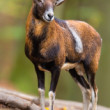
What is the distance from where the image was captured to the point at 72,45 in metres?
7.20

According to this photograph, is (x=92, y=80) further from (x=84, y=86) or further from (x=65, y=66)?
(x=65, y=66)

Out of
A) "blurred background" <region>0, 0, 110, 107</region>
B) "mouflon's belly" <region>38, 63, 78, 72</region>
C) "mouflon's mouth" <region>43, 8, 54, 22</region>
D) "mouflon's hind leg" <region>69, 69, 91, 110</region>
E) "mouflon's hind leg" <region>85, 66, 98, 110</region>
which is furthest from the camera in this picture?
"blurred background" <region>0, 0, 110, 107</region>

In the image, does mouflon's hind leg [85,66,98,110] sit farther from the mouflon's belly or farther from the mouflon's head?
the mouflon's head

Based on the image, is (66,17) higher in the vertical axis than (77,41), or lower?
lower

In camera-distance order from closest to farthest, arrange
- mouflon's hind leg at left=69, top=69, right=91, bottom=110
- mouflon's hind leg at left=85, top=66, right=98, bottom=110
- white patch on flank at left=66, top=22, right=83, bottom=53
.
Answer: white patch on flank at left=66, top=22, right=83, bottom=53, mouflon's hind leg at left=85, top=66, right=98, bottom=110, mouflon's hind leg at left=69, top=69, right=91, bottom=110

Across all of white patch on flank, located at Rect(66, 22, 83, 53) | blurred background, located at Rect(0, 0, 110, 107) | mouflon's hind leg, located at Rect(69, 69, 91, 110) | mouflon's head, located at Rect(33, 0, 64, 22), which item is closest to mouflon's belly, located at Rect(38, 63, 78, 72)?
white patch on flank, located at Rect(66, 22, 83, 53)

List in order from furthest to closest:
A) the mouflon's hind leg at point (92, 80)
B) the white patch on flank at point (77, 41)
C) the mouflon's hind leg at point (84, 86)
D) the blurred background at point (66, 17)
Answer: the blurred background at point (66, 17) < the mouflon's hind leg at point (84, 86) < the mouflon's hind leg at point (92, 80) < the white patch on flank at point (77, 41)

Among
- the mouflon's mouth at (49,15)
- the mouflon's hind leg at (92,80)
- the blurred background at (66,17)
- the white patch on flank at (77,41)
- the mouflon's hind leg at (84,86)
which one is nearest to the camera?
the mouflon's mouth at (49,15)

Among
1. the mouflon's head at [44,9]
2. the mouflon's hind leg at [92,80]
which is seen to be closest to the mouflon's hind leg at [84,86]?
the mouflon's hind leg at [92,80]

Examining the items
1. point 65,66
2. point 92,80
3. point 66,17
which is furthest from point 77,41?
point 66,17

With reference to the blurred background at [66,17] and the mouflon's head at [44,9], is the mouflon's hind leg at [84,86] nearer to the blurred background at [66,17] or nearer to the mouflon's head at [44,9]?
the mouflon's head at [44,9]

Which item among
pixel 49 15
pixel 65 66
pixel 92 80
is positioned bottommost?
pixel 92 80

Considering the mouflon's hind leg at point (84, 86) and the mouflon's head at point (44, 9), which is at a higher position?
the mouflon's head at point (44, 9)

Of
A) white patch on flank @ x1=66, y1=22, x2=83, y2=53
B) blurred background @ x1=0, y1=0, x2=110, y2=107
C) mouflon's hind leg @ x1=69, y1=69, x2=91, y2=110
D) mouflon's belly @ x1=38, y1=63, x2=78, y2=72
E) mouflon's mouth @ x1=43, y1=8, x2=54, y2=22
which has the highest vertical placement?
mouflon's mouth @ x1=43, y1=8, x2=54, y2=22
